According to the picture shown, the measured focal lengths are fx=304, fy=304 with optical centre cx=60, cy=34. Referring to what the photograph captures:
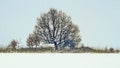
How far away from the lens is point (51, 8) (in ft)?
98.6

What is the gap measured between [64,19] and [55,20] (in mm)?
978
